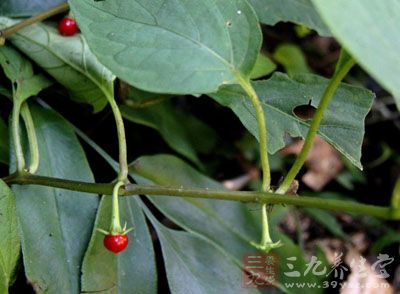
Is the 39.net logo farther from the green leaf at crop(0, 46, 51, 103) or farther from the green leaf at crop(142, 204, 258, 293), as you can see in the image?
the green leaf at crop(0, 46, 51, 103)

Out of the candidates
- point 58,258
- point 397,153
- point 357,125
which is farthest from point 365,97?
point 397,153

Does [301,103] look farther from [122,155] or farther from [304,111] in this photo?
[122,155]

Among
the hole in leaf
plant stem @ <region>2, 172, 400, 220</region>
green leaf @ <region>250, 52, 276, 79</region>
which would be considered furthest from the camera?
green leaf @ <region>250, 52, 276, 79</region>

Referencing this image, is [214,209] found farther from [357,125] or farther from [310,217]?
[310,217]

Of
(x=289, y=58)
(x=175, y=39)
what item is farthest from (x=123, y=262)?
(x=289, y=58)

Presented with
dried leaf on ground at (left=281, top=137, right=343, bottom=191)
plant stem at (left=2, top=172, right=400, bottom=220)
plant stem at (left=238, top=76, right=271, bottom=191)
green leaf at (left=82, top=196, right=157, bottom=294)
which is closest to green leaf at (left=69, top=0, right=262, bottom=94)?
plant stem at (left=238, top=76, right=271, bottom=191)
